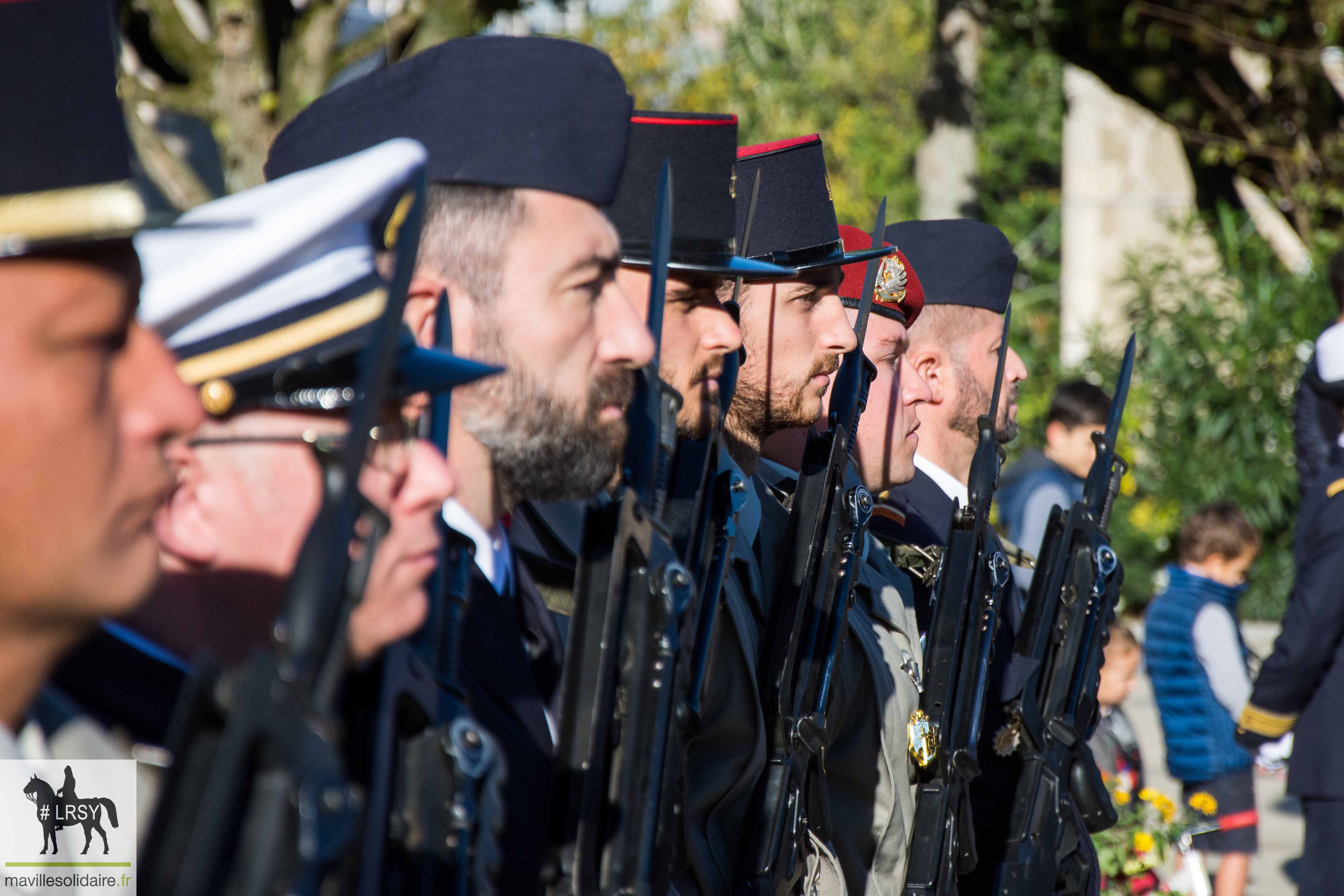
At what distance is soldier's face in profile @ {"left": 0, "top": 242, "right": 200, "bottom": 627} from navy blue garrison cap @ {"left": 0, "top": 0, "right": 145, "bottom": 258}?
1.0 inches

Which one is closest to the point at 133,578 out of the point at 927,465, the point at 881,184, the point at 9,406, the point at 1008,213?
the point at 9,406

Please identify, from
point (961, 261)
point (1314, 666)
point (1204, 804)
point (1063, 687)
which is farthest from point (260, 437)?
point (1204, 804)

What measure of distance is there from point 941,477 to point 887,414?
0.81m

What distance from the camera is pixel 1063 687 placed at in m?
3.51

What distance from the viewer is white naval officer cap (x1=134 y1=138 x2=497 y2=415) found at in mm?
1258

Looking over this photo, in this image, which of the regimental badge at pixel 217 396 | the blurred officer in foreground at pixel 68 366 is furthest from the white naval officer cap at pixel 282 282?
the blurred officer in foreground at pixel 68 366

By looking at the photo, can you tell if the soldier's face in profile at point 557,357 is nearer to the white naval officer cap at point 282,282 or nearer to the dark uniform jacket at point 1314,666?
the white naval officer cap at point 282,282

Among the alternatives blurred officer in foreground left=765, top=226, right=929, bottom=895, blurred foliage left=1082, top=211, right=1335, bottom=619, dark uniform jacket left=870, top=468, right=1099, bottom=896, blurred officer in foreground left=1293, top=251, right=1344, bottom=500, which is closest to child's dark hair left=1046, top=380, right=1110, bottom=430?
blurred officer in foreground left=1293, top=251, right=1344, bottom=500

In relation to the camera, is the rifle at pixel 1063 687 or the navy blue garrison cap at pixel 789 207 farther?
the rifle at pixel 1063 687

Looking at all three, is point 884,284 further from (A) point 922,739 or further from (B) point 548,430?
(B) point 548,430

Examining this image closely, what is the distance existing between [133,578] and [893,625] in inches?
89.8

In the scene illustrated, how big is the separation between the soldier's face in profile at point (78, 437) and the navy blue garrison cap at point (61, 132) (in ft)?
0.08

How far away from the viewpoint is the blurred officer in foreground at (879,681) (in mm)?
3000

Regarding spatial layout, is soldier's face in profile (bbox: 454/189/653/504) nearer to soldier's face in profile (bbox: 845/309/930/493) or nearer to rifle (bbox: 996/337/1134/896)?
soldier's face in profile (bbox: 845/309/930/493)
